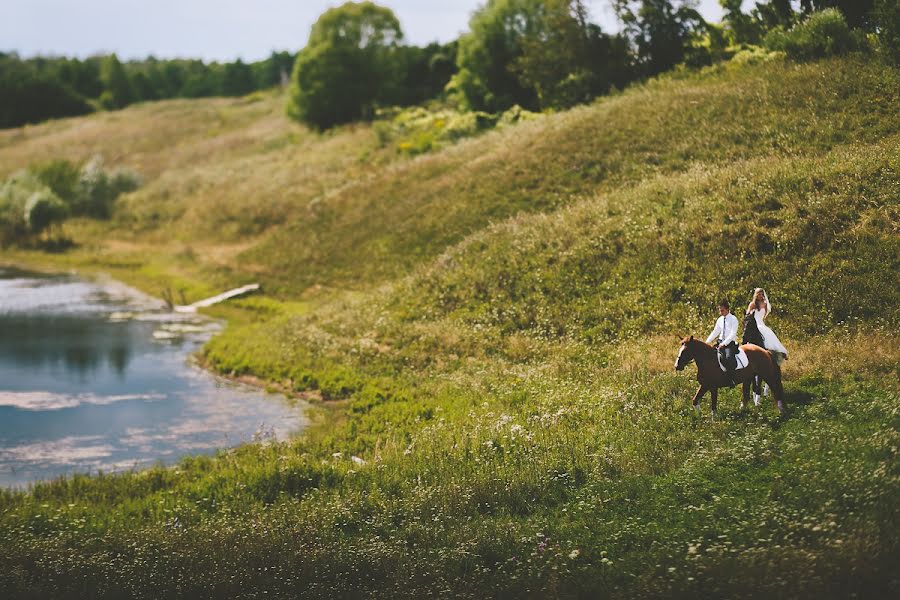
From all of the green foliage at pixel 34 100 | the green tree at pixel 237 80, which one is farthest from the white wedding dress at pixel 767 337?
the green tree at pixel 237 80

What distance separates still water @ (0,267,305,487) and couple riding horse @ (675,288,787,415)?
1082 centimetres

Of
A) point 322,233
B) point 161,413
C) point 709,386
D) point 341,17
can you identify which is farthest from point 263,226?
point 709,386

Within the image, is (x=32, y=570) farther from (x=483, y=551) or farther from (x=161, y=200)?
(x=161, y=200)

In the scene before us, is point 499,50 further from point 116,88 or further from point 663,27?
point 116,88

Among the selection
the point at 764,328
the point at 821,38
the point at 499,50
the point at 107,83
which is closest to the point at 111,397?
the point at 764,328

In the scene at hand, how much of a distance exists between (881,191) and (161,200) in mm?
51893

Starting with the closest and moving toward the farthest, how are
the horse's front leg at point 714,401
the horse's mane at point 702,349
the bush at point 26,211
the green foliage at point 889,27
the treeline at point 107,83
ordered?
the horse's mane at point 702,349 → the horse's front leg at point 714,401 → the green foliage at point 889,27 → the bush at point 26,211 → the treeline at point 107,83

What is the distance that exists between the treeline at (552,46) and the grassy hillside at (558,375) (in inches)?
125

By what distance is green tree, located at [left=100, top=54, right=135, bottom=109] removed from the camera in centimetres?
12669

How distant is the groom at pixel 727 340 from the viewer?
14039 millimetres

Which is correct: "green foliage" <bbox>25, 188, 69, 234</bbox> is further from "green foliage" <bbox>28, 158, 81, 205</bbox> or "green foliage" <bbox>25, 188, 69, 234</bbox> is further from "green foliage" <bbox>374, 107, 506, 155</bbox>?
"green foliage" <bbox>374, 107, 506, 155</bbox>

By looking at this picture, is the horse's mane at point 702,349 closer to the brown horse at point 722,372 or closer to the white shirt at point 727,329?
the brown horse at point 722,372

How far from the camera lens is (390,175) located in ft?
155

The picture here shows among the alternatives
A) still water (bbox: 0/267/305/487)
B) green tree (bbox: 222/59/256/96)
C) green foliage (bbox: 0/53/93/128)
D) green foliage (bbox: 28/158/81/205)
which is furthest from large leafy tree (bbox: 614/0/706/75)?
green tree (bbox: 222/59/256/96)
